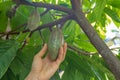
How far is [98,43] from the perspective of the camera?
712 millimetres

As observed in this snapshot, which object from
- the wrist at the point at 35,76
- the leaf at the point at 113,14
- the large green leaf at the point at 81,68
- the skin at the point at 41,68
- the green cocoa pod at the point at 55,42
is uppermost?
the green cocoa pod at the point at 55,42

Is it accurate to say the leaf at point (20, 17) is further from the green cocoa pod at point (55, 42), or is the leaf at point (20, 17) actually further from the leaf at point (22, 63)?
the green cocoa pod at point (55, 42)

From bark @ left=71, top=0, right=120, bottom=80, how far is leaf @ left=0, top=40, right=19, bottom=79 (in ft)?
0.72

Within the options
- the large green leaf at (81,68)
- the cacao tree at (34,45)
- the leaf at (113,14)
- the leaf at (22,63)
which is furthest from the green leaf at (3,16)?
the leaf at (113,14)

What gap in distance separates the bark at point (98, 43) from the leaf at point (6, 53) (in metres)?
0.22

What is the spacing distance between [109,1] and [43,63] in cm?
35

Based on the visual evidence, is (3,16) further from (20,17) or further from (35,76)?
(35,76)

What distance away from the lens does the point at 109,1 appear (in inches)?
42.5

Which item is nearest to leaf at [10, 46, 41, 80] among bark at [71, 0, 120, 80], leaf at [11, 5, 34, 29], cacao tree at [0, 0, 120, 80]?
cacao tree at [0, 0, 120, 80]

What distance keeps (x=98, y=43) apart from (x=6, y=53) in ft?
0.91

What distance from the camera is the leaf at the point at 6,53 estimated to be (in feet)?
2.67

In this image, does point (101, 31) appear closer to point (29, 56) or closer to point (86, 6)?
point (86, 6)

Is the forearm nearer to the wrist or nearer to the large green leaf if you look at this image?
the wrist

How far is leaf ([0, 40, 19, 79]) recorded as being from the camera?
0.81 metres
